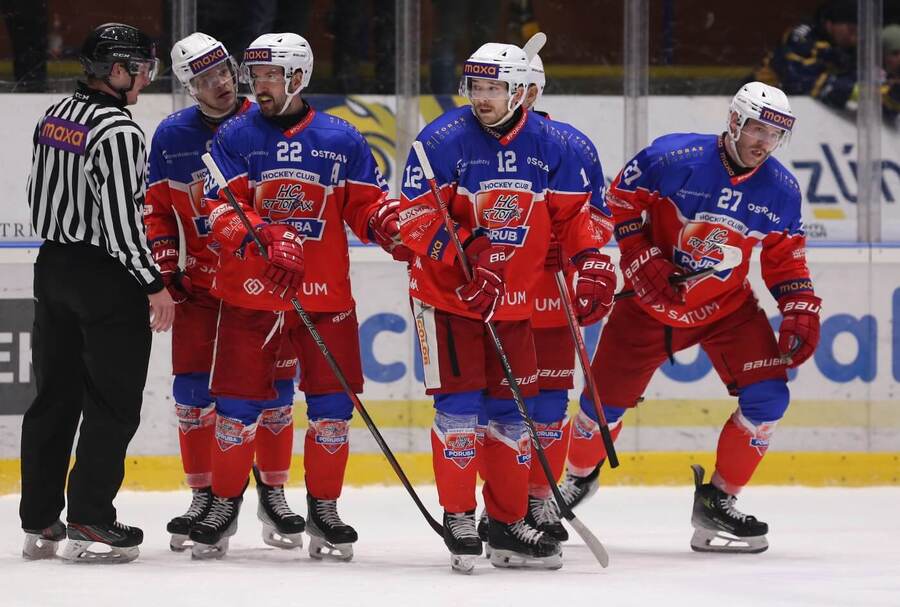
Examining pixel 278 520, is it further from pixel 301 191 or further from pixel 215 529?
pixel 301 191

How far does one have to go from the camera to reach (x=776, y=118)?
4383 millimetres

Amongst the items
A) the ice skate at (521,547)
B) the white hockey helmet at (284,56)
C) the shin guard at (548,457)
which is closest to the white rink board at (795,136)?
the white hockey helmet at (284,56)

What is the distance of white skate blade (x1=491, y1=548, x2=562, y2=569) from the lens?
4.07 metres

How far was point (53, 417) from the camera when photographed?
161 inches

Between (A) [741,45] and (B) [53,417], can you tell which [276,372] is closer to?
(B) [53,417]

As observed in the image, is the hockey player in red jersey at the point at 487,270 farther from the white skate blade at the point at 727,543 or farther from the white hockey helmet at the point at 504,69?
the white skate blade at the point at 727,543

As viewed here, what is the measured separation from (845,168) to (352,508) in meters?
2.49

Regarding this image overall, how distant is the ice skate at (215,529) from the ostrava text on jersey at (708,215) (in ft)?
4.54

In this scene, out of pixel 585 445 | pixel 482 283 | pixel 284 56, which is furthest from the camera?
pixel 585 445

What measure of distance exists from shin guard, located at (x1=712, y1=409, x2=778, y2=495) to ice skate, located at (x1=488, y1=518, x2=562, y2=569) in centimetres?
73

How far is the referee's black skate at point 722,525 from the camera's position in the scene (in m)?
4.52

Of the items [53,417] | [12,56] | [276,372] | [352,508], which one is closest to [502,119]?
[276,372]

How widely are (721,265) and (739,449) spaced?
1.81ft

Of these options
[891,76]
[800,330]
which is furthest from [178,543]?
[891,76]
